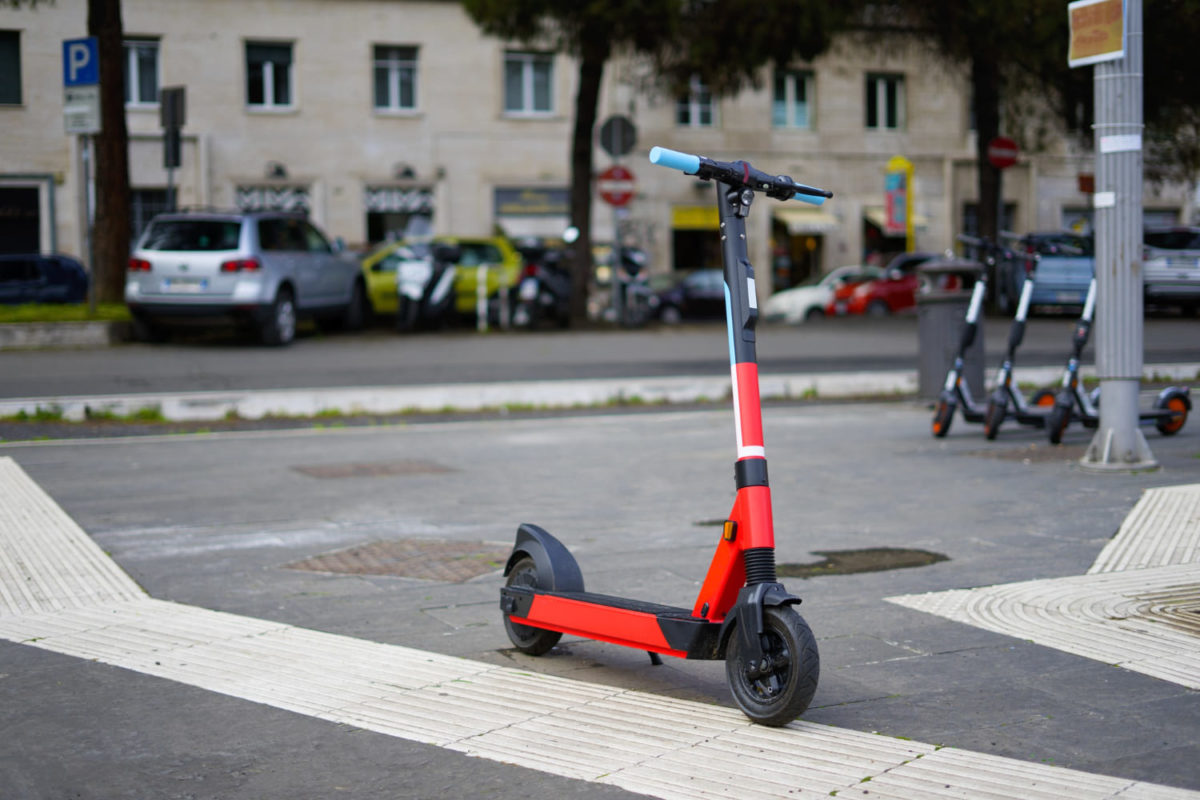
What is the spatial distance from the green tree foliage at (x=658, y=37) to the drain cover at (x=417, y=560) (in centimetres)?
1821

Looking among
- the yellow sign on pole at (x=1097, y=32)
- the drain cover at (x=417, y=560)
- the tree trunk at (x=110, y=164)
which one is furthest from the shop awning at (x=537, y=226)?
the drain cover at (x=417, y=560)

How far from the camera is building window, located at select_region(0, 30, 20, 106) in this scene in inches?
1298

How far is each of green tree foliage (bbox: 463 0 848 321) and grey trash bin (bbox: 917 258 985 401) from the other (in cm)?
1186

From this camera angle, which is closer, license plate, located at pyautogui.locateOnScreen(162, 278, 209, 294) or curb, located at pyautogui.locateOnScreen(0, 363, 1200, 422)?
curb, located at pyautogui.locateOnScreen(0, 363, 1200, 422)

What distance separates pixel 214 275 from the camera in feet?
63.8

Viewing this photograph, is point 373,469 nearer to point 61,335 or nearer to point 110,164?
point 61,335

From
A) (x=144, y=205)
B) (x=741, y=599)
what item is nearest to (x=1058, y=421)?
(x=741, y=599)

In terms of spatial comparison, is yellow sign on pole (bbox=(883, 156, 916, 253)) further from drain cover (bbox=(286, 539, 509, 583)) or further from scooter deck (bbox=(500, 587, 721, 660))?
scooter deck (bbox=(500, 587, 721, 660))

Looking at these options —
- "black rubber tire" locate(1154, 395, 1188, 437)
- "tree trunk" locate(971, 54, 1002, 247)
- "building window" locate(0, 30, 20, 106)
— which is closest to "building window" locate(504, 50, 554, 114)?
"building window" locate(0, 30, 20, 106)

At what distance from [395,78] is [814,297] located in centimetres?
1213

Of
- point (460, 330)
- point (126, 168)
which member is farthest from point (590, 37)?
point (126, 168)

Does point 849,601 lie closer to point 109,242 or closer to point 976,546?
point 976,546

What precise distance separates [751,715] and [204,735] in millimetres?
1528

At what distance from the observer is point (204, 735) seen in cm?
413
